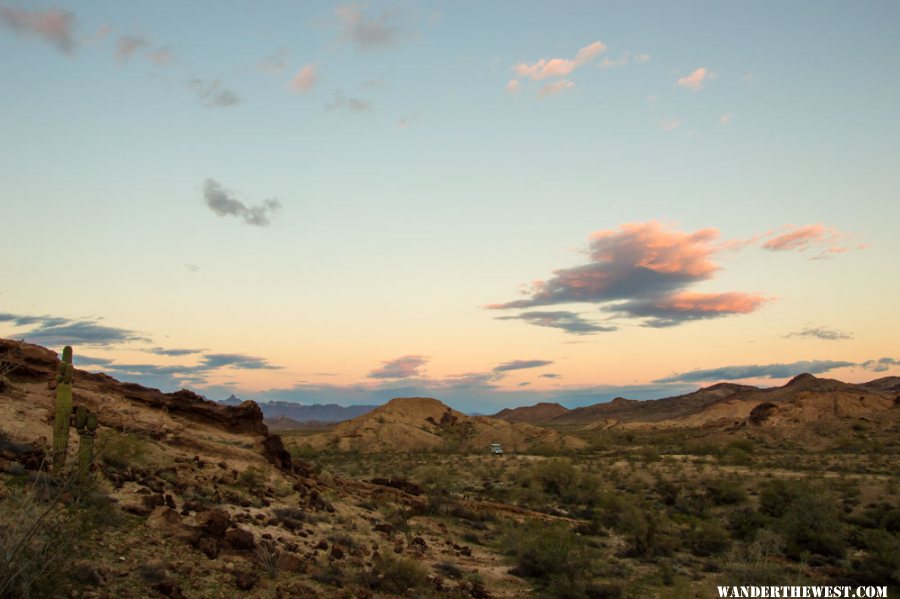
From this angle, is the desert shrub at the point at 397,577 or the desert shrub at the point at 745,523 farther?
the desert shrub at the point at 745,523

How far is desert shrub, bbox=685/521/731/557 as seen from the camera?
862 inches

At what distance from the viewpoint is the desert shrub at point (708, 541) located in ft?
71.8

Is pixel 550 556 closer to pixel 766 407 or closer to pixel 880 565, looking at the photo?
pixel 880 565

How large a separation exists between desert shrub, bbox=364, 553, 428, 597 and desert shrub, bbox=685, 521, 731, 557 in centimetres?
1263

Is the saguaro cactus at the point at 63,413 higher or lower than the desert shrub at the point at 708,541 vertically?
higher

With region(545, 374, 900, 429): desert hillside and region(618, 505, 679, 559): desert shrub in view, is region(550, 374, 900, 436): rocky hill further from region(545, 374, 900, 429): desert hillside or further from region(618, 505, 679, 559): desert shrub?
region(618, 505, 679, 559): desert shrub

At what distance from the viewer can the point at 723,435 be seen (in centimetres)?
7688

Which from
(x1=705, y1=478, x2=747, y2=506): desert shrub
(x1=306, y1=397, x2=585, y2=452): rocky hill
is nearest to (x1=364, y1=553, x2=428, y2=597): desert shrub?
(x1=705, y1=478, x2=747, y2=506): desert shrub

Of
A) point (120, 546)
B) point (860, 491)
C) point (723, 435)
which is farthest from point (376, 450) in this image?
point (120, 546)

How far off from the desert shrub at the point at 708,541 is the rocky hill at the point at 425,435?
4326cm

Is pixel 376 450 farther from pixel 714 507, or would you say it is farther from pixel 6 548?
pixel 6 548

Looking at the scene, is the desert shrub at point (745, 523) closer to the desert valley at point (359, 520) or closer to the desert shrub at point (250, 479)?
the desert valley at point (359, 520)

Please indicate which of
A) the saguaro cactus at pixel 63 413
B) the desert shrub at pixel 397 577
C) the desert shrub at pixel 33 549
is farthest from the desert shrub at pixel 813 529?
the saguaro cactus at pixel 63 413

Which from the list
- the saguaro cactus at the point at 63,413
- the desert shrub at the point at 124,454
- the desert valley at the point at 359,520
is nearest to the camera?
the desert valley at the point at 359,520
